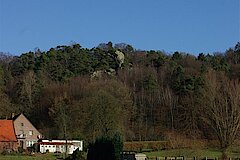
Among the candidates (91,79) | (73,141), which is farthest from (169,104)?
(73,141)

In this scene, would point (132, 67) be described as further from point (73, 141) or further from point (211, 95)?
point (211, 95)

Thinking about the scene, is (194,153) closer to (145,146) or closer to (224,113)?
(224,113)

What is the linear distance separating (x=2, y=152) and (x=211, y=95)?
26.8 m

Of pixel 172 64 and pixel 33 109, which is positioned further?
pixel 172 64

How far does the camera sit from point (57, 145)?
68625 mm

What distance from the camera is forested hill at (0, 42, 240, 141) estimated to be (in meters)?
65.8

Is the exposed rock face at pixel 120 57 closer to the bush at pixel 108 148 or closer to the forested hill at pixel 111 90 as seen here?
the forested hill at pixel 111 90

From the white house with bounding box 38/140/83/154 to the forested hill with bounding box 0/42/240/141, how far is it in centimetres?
132

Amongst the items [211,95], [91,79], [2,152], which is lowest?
[2,152]

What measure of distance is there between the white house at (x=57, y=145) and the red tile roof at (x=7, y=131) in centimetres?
521

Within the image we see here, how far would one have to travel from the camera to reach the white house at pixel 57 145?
6531 cm

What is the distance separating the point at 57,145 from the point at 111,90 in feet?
39.1

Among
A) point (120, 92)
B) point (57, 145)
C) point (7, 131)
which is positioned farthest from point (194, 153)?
point (7, 131)

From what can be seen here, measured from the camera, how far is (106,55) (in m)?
101
